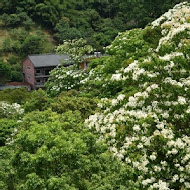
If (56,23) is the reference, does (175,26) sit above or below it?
above

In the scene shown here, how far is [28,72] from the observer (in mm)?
51531

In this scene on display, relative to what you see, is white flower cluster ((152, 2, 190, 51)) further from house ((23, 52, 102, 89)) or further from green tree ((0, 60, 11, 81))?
green tree ((0, 60, 11, 81))

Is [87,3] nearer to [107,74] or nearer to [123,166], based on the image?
[107,74]

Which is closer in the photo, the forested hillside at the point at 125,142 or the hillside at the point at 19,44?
the forested hillside at the point at 125,142

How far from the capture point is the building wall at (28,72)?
50.2m

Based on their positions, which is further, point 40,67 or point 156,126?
point 40,67

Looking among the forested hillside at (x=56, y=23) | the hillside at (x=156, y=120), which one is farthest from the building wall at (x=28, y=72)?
the hillside at (x=156, y=120)

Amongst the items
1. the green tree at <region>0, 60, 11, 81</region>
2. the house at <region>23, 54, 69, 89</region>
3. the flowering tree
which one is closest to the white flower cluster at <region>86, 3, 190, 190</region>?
the flowering tree

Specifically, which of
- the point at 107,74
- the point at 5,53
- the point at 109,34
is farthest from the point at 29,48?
the point at 107,74

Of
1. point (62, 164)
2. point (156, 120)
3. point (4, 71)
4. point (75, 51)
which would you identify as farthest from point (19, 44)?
point (62, 164)

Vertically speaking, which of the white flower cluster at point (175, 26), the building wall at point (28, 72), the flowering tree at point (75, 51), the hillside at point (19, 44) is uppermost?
the white flower cluster at point (175, 26)

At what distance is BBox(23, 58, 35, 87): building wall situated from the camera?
5022 centimetres

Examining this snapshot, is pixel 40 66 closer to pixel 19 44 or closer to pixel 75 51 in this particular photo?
pixel 19 44

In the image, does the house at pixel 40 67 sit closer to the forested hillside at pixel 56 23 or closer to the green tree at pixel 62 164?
the forested hillside at pixel 56 23
